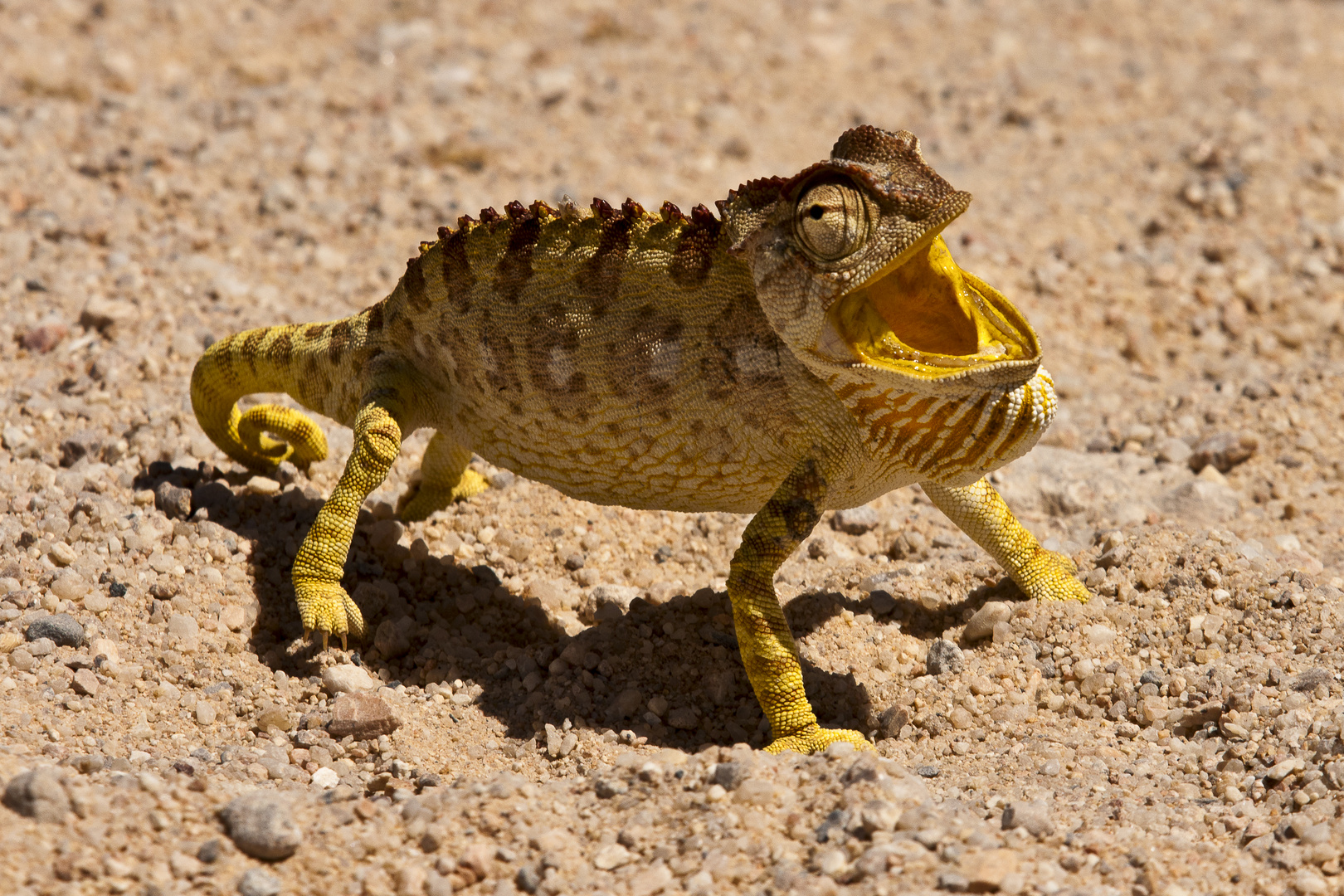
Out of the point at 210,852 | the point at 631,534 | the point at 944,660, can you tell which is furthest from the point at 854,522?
the point at 210,852

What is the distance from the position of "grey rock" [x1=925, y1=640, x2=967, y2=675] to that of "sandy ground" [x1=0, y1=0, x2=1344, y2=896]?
0.5 inches

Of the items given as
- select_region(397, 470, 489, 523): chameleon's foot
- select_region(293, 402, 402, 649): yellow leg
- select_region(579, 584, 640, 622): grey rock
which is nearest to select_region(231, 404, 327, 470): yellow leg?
select_region(397, 470, 489, 523): chameleon's foot

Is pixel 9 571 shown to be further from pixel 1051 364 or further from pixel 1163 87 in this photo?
pixel 1163 87

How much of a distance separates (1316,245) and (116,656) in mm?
6518

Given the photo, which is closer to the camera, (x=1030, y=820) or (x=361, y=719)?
(x=1030, y=820)

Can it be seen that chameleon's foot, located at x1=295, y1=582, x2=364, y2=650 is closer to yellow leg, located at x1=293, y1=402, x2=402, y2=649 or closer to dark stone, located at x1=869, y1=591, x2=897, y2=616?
yellow leg, located at x1=293, y1=402, x2=402, y2=649

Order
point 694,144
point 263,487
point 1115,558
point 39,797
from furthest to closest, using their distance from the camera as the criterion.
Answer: point 694,144, point 263,487, point 1115,558, point 39,797

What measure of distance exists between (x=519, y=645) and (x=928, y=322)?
175cm

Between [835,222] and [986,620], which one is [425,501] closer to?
[986,620]

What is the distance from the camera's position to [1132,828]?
3375 mm

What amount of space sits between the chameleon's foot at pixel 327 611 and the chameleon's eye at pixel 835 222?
1872 mm

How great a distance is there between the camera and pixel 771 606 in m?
3.87

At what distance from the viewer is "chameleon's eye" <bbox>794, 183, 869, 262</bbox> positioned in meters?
3.44

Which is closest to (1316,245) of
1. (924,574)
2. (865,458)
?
(924,574)
